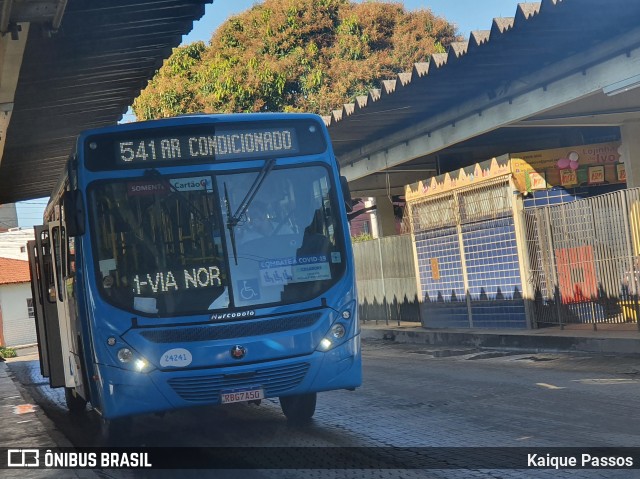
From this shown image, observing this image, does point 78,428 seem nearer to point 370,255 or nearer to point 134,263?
point 134,263

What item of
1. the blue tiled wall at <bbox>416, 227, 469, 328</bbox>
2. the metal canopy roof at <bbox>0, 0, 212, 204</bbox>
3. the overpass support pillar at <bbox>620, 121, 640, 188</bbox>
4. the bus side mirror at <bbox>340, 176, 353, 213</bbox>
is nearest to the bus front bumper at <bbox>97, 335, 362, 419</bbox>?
the bus side mirror at <bbox>340, 176, 353, 213</bbox>

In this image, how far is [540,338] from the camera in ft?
56.3

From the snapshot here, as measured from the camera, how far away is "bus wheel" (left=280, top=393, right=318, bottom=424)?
9984 millimetres

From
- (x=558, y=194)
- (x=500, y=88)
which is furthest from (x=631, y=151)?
(x=500, y=88)

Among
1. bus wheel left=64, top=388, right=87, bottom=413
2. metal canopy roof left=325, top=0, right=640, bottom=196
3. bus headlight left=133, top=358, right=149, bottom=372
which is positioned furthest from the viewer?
metal canopy roof left=325, top=0, right=640, bottom=196

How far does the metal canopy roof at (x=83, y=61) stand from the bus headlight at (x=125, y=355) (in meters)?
3.14

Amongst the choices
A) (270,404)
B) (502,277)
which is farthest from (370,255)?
(270,404)

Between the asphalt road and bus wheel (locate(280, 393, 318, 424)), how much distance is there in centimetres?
→ 13

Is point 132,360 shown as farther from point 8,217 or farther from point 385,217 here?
point 8,217

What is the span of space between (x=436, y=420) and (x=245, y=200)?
2.75 m

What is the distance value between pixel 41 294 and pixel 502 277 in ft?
31.8

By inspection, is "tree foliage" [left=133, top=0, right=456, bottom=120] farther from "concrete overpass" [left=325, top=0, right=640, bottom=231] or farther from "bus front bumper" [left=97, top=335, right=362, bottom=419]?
"bus front bumper" [left=97, top=335, right=362, bottom=419]

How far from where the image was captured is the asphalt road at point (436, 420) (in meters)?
7.86

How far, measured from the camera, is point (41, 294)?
14109 millimetres
